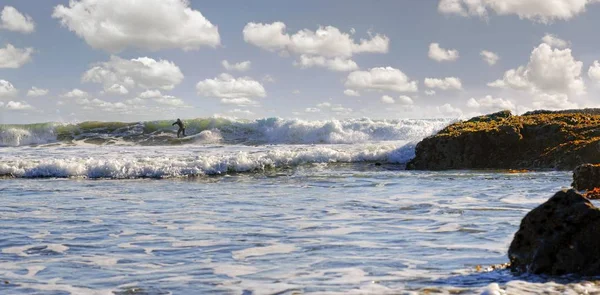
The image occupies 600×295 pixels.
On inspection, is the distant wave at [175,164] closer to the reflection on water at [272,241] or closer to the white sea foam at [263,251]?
the reflection on water at [272,241]

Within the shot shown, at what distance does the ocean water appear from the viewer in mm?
4969

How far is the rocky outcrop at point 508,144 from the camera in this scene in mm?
18469

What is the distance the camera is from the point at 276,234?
24.3 ft

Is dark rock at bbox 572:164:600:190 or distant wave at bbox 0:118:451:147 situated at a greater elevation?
distant wave at bbox 0:118:451:147

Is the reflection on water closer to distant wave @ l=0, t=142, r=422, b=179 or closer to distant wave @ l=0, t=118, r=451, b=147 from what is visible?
distant wave @ l=0, t=142, r=422, b=179

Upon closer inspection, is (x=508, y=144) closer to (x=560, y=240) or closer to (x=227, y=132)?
(x=560, y=240)

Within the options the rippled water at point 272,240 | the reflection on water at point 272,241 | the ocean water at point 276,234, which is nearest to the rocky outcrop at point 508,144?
the ocean water at point 276,234

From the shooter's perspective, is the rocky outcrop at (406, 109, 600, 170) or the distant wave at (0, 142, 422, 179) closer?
the rocky outcrop at (406, 109, 600, 170)

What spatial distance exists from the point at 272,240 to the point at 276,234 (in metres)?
0.40

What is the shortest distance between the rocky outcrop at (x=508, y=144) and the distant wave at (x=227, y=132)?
18372 mm

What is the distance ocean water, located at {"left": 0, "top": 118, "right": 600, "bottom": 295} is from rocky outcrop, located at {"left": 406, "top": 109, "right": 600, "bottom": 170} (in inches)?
92.6

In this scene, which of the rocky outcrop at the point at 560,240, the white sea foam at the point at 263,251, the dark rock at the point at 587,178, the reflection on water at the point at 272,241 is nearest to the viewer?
the rocky outcrop at the point at 560,240

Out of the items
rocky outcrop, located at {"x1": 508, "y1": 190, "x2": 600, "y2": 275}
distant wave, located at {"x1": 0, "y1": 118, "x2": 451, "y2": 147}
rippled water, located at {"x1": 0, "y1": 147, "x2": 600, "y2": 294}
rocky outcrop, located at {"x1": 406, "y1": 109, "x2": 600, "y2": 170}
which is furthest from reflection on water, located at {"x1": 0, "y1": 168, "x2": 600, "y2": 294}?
distant wave, located at {"x1": 0, "y1": 118, "x2": 451, "y2": 147}

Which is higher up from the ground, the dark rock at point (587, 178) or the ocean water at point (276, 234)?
the dark rock at point (587, 178)
